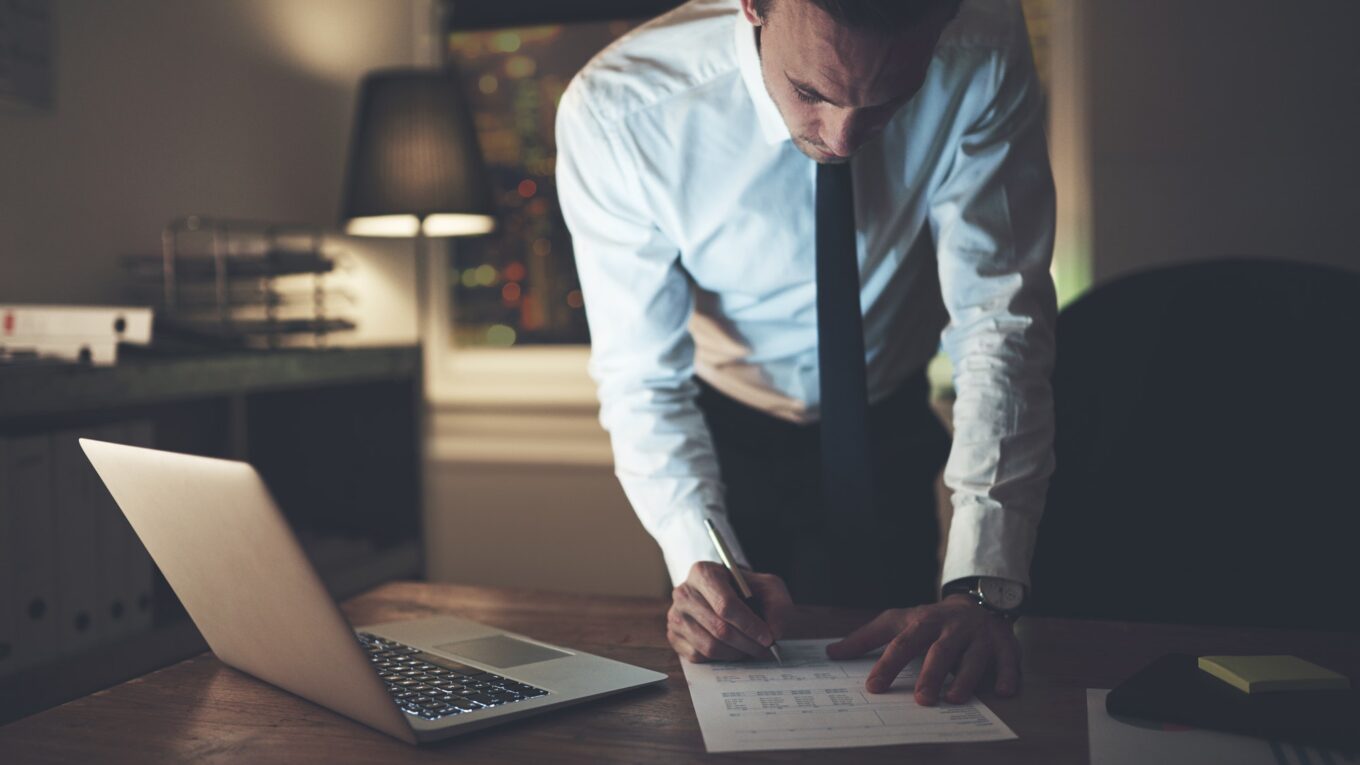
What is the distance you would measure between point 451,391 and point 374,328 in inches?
11.9

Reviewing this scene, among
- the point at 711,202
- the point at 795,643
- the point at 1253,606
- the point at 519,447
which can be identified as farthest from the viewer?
the point at 519,447

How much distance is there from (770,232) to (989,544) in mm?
489

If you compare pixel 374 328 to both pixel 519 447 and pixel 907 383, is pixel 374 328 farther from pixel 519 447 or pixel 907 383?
pixel 907 383

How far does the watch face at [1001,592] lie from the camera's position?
1022 mm

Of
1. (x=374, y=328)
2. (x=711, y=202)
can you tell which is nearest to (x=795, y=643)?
(x=711, y=202)

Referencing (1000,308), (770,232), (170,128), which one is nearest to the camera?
(1000,308)

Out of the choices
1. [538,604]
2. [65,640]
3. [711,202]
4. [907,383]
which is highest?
[711,202]

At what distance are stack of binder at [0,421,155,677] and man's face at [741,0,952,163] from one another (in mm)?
1255

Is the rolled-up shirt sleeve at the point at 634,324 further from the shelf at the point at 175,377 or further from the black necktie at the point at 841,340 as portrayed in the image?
the shelf at the point at 175,377

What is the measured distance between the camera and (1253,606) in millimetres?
1434

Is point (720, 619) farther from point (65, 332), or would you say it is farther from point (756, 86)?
point (65, 332)

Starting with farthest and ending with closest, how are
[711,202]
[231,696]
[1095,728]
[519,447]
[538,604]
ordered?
1. [519,447]
2. [711,202]
3. [538,604]
4. [231,696]
5. [1095,728]

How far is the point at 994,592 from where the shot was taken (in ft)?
3.38

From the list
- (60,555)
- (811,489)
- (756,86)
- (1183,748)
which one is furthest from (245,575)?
(60,555)
